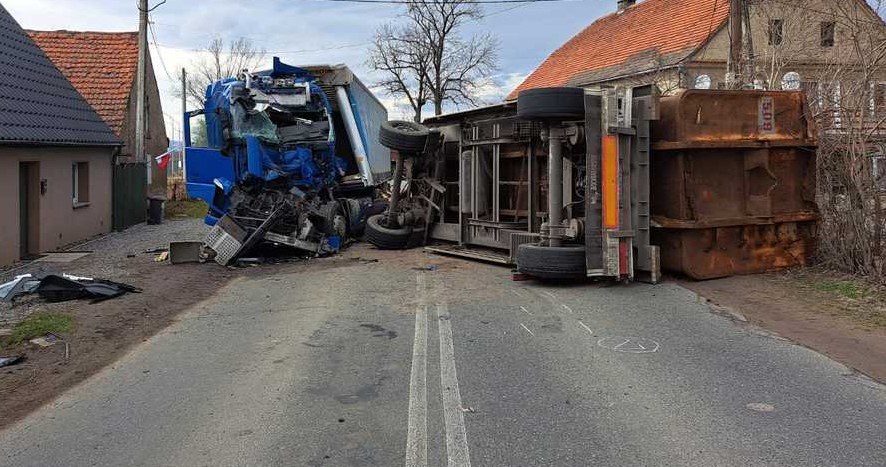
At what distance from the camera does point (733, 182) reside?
1024cm

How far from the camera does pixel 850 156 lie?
9969 millimetres

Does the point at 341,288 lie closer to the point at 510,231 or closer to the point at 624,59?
the point at 510,231

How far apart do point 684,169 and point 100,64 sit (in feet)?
79.3

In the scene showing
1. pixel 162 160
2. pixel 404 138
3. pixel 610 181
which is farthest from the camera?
pixel 162 160

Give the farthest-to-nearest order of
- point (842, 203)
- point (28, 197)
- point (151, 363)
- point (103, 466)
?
point (28, 197)
point (842, 203)
point (151, 363)
point (103, 466)

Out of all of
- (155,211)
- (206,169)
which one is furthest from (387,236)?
(155,211)

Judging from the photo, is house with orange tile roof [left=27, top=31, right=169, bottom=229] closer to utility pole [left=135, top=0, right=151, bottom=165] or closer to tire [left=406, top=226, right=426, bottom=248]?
utility pole [left=135, top=0, right=151, bottom=165]

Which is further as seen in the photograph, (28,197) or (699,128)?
(28,197)

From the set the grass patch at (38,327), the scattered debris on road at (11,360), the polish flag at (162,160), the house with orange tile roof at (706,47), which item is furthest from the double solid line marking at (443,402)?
the polish flag at (162,160)

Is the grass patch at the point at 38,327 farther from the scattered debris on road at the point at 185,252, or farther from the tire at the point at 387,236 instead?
the tire at the point at 387,236

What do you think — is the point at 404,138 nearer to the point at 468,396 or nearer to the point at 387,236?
the point at 387,236

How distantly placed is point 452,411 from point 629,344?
7.94 ft

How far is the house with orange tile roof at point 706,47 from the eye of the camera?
10625 mm

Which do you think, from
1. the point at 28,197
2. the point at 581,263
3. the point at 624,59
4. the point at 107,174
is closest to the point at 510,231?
the point at 581,263
